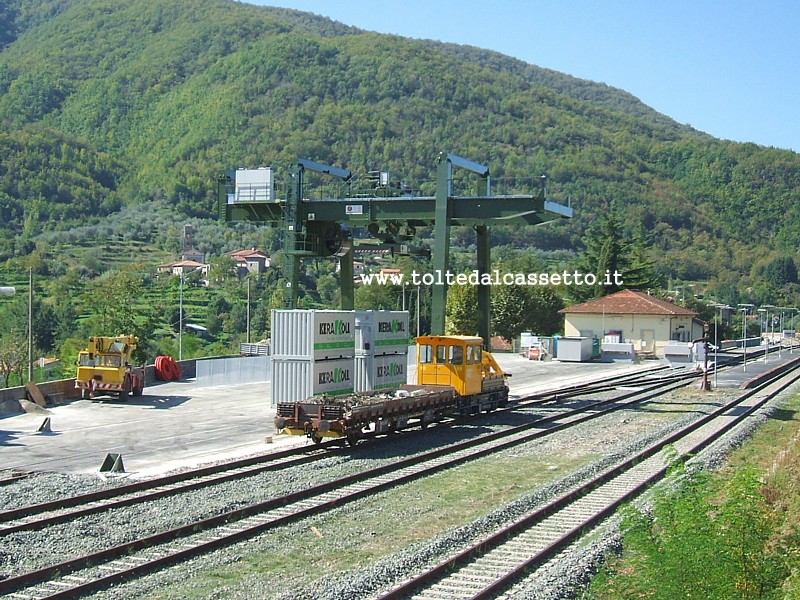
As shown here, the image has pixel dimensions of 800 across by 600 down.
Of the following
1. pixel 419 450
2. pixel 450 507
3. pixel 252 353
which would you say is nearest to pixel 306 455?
pixel 419 450

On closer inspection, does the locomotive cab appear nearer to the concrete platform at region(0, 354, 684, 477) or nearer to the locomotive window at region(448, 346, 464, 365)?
the locomotive window at region(448, 346, 464, 365)

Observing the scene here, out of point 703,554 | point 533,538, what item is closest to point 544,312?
point 533,538

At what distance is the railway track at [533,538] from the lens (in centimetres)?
1066

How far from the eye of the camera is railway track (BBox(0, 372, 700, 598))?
1066 centimetres

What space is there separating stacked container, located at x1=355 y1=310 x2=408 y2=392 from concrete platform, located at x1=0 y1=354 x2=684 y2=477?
3293mm

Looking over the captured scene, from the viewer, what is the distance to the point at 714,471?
1831cm

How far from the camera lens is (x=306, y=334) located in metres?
26.6

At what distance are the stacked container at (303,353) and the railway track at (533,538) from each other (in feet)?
31.6

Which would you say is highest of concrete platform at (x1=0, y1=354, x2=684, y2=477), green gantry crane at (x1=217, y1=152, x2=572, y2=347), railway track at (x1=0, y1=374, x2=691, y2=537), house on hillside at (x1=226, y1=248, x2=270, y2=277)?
house on hillside at (x1=226, y1=248, x2=270, y2=277)

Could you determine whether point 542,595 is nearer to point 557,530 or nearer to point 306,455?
point 557,530

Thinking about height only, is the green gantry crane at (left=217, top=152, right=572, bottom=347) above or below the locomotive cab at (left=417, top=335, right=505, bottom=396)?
above

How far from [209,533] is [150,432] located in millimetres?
12489

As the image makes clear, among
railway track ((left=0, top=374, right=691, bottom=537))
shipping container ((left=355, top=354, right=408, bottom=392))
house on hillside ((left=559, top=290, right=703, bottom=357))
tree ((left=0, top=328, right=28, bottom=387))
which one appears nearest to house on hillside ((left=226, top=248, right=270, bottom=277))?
house on hillside ((left=559, top=290, right=703, bottom=357))

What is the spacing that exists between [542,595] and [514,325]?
77448mm
